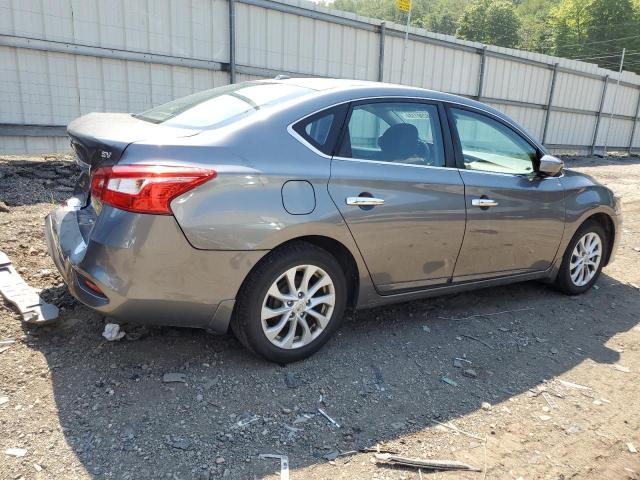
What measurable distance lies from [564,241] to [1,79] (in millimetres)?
7629

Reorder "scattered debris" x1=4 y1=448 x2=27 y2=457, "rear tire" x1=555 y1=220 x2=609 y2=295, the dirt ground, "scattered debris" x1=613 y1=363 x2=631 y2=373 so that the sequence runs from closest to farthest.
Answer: "scattered debris" x1=4 y1=448 x2=27 y2=457 → the dirt ground → "scattered debris" x1=613 y1=363 x2=631 y2=373 → "rear tire" x1=555 y1=220 x2=609 y2=295

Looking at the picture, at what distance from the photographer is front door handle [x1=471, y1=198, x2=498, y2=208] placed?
374 cm

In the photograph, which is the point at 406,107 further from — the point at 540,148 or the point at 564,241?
the point at 564,241

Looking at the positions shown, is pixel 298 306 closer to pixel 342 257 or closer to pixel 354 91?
pixel 342 257

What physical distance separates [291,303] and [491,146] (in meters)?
2.17

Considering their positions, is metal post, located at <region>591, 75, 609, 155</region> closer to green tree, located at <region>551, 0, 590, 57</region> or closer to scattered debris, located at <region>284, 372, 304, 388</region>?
scattered debris, located at <region>284, 372, 304, 388</region>

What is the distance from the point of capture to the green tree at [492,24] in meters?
74.4

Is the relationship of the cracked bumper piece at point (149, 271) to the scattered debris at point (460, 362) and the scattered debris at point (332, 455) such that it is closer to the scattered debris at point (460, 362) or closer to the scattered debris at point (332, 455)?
the scattered debris at point (332, 455)

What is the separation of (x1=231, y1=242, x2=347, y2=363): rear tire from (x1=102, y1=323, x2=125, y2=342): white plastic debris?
2.54ft

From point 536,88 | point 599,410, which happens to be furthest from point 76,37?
point 536,88

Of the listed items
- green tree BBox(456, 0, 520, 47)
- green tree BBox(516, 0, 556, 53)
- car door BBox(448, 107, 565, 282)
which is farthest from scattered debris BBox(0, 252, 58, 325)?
green tree BBox(456, 0, 520, 47)

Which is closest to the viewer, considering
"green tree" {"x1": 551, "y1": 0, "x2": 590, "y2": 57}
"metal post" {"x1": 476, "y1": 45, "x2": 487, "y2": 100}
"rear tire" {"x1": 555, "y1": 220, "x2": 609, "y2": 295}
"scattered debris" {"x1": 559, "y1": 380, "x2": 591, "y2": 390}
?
"scattered debris" {"x1": 559, "y1": 380, "x2": 591, "y2": 390}

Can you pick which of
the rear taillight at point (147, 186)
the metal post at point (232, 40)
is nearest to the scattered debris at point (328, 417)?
the rear taillight at point (147, 186)

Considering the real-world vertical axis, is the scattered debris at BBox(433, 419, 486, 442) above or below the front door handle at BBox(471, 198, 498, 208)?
below
